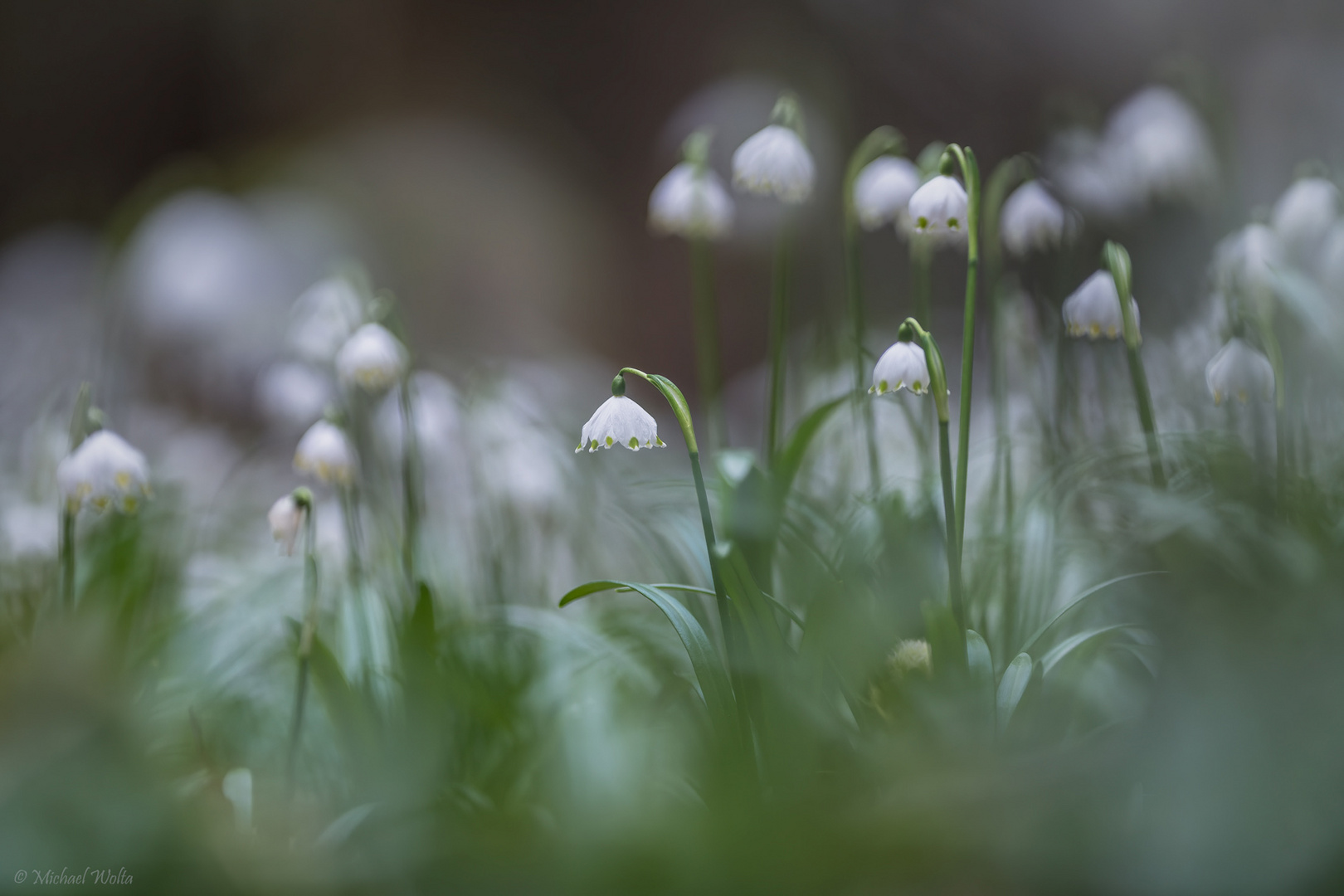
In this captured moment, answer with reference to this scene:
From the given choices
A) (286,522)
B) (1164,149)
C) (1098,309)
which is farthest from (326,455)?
(1164,149)

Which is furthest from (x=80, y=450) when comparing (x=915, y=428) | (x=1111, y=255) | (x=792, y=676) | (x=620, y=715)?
(x=1111, y=255)

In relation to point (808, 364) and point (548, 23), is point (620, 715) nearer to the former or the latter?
point (808, 364)

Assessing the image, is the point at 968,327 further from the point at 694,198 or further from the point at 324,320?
the point at 324,320

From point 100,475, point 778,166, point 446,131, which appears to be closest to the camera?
point 100,475

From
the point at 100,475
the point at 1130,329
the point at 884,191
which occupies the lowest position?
the point at 100,475

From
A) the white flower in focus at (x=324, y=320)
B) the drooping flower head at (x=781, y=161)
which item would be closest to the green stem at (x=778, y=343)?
the drooping flower head at (x=781, y=161)

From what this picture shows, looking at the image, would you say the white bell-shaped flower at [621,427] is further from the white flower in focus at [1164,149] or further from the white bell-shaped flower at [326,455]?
the white flower in focus at [1164,149]

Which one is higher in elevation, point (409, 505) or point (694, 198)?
point (694, 198)
